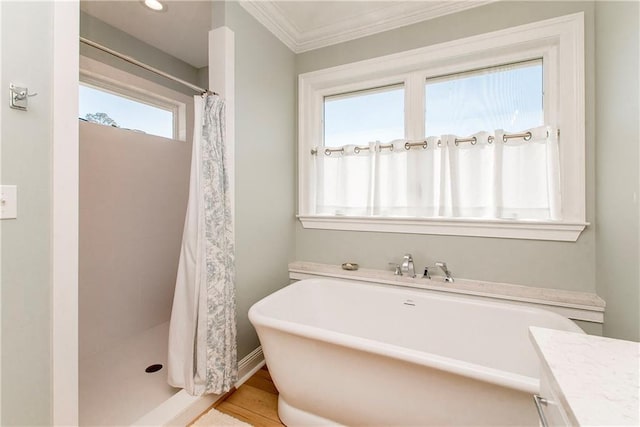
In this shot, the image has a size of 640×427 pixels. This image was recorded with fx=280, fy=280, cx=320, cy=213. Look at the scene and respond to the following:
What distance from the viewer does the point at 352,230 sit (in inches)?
94.7

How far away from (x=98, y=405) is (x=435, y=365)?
1.92 meters

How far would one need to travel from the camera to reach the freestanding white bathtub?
1113 millimetres

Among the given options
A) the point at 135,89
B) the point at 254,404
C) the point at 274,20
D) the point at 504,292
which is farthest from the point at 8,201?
the point at 504,292

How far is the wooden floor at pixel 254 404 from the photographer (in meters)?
1.63

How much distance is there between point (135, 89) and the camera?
2.48 m

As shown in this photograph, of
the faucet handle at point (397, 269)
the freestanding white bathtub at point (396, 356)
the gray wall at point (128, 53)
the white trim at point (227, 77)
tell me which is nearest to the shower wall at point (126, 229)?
the gray wall at point (128, 53)

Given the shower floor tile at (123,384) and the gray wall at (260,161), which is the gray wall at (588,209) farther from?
the shower floor tile at (123,384)

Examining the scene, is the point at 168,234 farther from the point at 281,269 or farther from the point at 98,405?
the point at 98,405

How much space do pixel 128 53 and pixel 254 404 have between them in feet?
9.82

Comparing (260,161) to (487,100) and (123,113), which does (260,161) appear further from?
(487,100)

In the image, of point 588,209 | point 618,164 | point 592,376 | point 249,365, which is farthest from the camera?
point 249,365

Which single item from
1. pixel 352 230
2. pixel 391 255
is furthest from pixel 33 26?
pixel 391 255

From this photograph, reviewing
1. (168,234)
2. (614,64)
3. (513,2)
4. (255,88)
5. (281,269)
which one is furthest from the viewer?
(168,234)

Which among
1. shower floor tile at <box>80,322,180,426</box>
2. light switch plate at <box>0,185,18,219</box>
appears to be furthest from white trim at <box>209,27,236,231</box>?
shower floor tile at <box>80,322,180,426</box>
